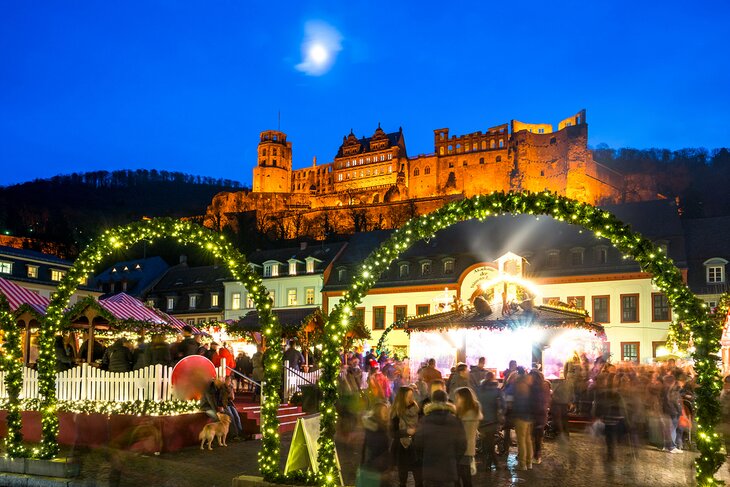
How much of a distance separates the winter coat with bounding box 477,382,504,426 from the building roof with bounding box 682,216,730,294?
31.5m

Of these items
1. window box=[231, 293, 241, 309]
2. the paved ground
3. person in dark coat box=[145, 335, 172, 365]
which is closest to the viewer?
the paved ground

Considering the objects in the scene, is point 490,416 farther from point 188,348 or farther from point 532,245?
point 532,245

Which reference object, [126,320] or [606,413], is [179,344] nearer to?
[126,320]

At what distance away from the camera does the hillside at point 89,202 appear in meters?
114

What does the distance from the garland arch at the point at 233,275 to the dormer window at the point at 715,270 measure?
3512 cm

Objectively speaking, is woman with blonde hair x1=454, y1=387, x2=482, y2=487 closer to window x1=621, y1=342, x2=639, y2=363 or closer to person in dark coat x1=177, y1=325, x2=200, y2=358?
person in dark coat x1=177, y1=325, x2=200, y2=358

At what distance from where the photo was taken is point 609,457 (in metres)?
13.8

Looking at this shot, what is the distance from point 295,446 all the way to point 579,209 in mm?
5122

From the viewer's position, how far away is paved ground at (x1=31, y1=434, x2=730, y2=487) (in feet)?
38.3

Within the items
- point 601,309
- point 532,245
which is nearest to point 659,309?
point 601,309

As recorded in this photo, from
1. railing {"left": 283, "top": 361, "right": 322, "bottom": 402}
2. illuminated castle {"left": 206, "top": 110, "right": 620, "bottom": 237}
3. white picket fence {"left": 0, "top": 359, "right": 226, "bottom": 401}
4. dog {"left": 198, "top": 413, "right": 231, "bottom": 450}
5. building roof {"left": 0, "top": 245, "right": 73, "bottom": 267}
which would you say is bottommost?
dog {"left": 198, "top": 413, "right": 231, "bottom": 450}

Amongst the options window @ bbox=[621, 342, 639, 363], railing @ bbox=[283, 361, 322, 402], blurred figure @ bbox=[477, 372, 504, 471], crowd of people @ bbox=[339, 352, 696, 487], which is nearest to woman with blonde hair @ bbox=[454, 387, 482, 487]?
crowd of people @ bbox=[339, 352, 696, 487]

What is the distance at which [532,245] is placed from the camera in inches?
1757

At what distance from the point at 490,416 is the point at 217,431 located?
573 cm
